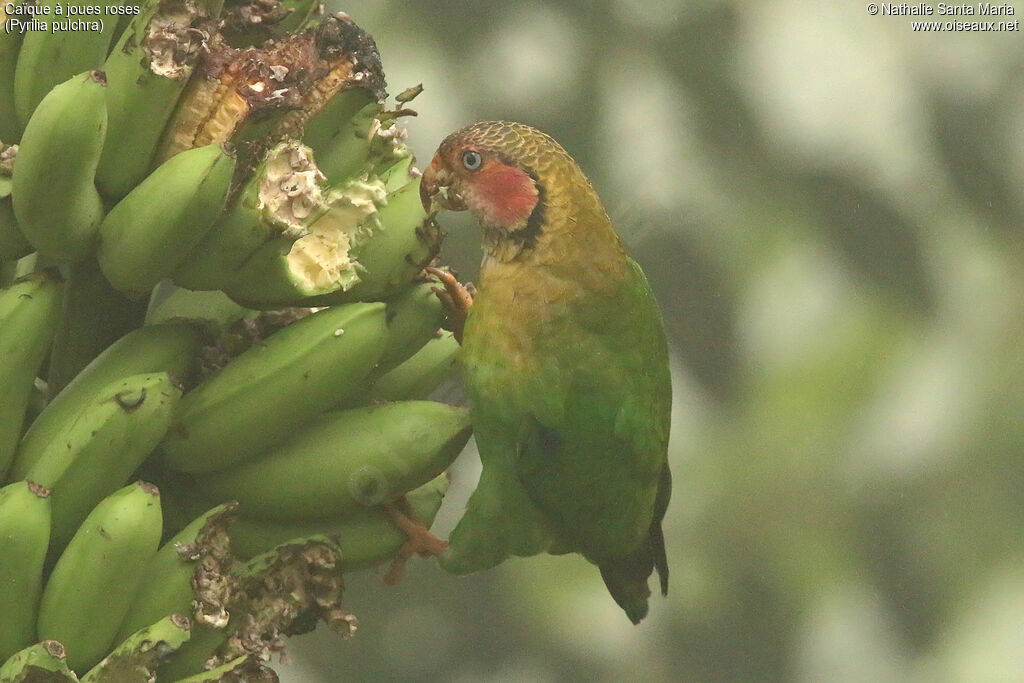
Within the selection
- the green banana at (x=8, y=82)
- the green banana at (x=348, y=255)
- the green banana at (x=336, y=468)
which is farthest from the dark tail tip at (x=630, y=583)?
the green banana at (x=8, y=82)

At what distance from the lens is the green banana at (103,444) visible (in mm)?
972

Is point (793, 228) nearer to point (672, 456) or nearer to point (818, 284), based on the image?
point (818, 284)

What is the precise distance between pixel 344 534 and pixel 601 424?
1.27 ft

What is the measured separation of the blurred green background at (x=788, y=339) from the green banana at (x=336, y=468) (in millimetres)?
1261

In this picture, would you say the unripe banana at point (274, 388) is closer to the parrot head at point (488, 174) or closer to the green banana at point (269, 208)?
the green banana at point (269, 208)

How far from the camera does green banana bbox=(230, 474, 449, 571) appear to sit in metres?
1.16

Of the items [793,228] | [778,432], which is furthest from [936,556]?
[793,228]

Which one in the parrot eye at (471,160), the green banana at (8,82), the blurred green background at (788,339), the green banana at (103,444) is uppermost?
the green banana at (8,82)

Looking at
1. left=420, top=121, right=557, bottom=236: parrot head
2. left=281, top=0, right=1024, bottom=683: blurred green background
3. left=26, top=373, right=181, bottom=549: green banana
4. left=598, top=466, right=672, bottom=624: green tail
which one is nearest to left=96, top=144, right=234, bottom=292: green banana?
left=26, top=373, right=181, bottom=549: green banana

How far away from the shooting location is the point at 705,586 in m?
2.65

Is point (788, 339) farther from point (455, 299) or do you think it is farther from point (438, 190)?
point (438, 190)

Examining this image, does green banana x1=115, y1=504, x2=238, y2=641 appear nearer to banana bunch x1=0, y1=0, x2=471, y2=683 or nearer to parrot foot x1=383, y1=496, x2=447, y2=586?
banana bunch x1=0, y1=0, x2=471, y2=683
